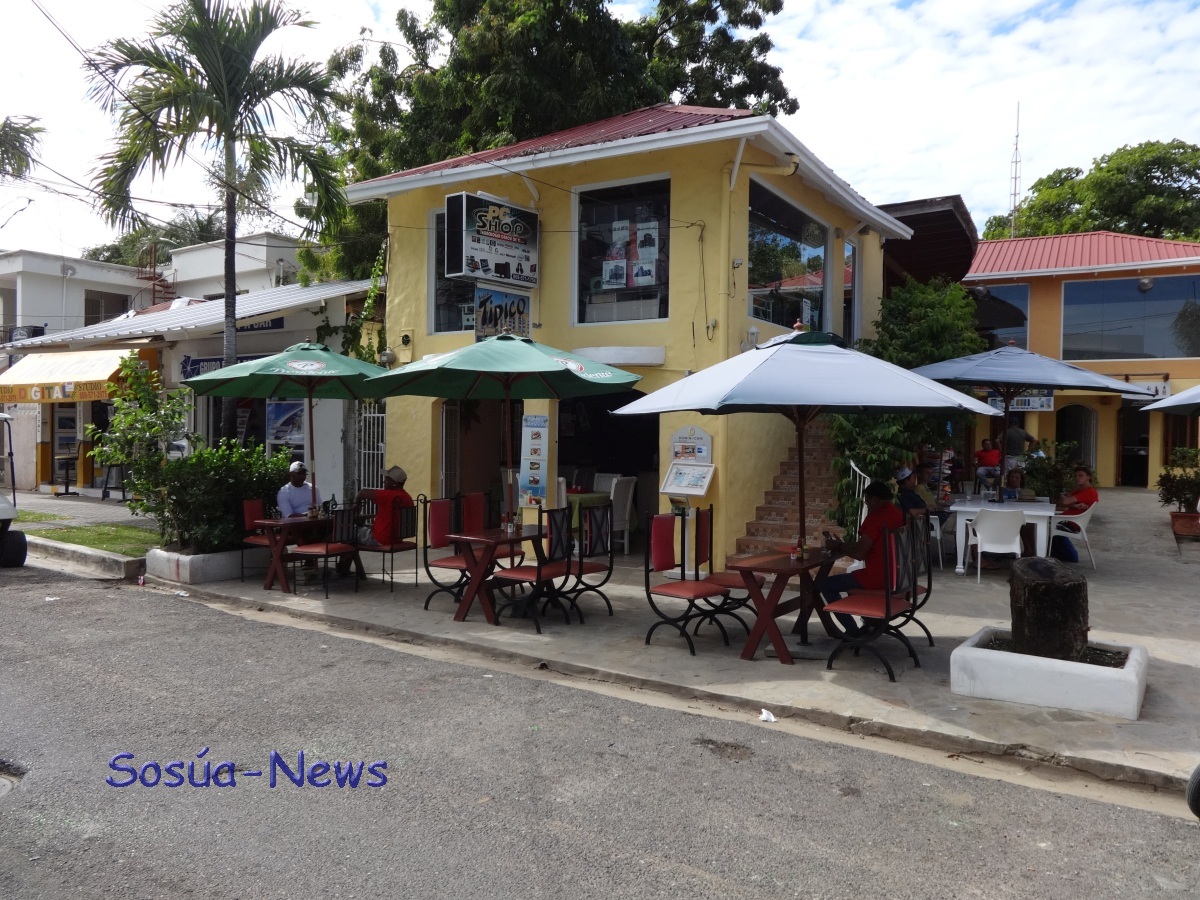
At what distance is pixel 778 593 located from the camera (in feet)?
21.0

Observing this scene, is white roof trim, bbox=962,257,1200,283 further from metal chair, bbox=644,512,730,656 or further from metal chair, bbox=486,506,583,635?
metal chair, bbox=644,512,730,656

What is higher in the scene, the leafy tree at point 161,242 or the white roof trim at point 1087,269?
the leafy tree at point 161,242

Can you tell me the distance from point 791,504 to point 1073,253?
58.5ft

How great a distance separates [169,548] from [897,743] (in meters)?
8.42

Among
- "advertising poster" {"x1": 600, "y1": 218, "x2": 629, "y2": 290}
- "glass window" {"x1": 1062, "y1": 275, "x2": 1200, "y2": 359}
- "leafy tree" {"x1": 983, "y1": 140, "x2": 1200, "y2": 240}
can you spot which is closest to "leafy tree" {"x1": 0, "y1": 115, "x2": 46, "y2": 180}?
"advertising poster" {"x1": 600, "y1": 218, "x2": 629, "y2": 290}

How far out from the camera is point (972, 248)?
1585 cm

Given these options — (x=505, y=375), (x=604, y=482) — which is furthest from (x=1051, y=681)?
(x=604, y=482)

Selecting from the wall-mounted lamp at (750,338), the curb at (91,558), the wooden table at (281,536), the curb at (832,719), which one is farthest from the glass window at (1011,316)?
the curb at (91,558)

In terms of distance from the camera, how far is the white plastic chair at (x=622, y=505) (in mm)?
12203

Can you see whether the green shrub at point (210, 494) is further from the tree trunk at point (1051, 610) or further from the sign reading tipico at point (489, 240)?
the tree trunk at point (1051, 610)

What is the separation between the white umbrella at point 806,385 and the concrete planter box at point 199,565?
5591 mm

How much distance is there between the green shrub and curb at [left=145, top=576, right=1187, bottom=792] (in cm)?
258

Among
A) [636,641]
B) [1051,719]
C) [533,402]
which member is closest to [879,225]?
[533,402]

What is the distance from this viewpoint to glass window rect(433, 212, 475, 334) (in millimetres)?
12125
